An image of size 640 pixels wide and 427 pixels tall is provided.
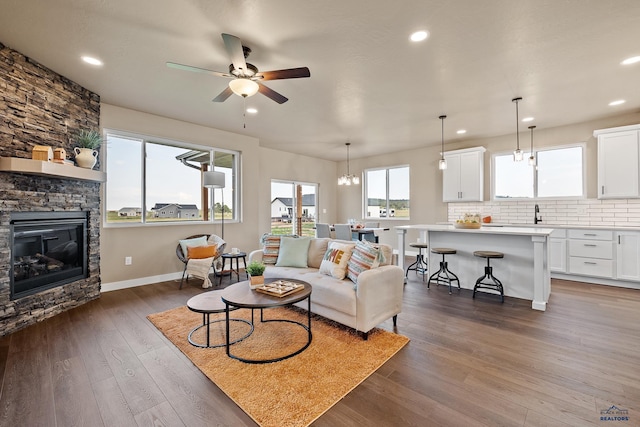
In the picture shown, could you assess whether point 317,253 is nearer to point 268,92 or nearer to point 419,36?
point 268,92

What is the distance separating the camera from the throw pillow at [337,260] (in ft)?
10.2

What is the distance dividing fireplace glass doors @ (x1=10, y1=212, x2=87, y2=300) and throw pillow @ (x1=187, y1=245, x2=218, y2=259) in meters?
1.35

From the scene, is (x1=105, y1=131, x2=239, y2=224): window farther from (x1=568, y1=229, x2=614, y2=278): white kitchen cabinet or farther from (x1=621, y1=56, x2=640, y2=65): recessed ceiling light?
(x1=568, y1=229, x2=614, y2=278): white kitchen cabinet

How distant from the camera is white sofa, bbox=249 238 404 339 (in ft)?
8.66

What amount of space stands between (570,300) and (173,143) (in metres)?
6.70

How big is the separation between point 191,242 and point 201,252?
0.32 meters

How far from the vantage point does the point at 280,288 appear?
2.61 m

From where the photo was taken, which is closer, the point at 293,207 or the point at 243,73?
the point at 243,73

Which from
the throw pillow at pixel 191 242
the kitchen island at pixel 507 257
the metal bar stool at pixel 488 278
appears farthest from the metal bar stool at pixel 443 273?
the throw pillow at pixel 191 242

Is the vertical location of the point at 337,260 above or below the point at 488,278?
above

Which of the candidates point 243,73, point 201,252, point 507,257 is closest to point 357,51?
Answer: point 243,73

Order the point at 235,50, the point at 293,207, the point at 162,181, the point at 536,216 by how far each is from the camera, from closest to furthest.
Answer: the point at 235,50 < the point at 162,181 < the point at 536,216 < the point at 293,207

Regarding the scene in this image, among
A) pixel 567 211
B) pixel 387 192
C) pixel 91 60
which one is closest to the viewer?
pixel 91 60

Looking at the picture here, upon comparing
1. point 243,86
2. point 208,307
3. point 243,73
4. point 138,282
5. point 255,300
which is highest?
point 243,73
